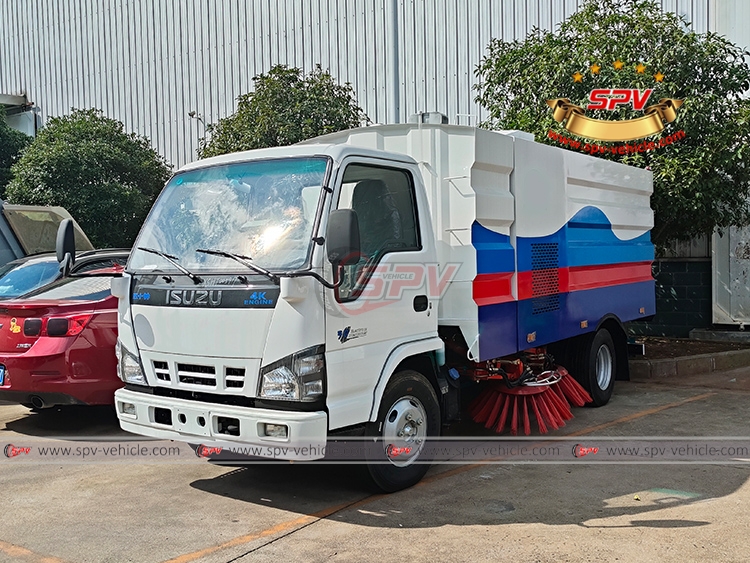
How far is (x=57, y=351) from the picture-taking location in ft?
21.6

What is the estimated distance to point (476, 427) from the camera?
700 cm

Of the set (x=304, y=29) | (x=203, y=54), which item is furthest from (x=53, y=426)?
(x=203, y=54)

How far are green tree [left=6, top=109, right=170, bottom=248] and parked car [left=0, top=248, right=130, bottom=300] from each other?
735 cm

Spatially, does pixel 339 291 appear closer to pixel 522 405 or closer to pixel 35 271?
pixel 522 405

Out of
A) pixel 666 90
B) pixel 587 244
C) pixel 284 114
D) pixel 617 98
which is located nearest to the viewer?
pixel 587 244

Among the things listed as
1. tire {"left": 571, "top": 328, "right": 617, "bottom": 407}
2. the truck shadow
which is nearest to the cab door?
the truck shadow

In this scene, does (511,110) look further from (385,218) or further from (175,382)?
(175,382)

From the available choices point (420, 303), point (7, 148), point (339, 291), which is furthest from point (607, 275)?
point (7, 148)

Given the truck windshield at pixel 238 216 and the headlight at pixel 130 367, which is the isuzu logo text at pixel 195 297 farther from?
the headlight at pixel 130 367

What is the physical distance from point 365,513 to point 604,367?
427 cm

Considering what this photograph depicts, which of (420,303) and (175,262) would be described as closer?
(175,262)

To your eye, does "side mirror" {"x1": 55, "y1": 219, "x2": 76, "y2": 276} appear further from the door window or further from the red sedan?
the door window

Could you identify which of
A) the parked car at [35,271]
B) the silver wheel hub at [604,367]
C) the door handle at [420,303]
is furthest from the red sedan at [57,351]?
the silver wheel hub at [604,367]

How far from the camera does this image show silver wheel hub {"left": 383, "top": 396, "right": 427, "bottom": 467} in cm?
508
